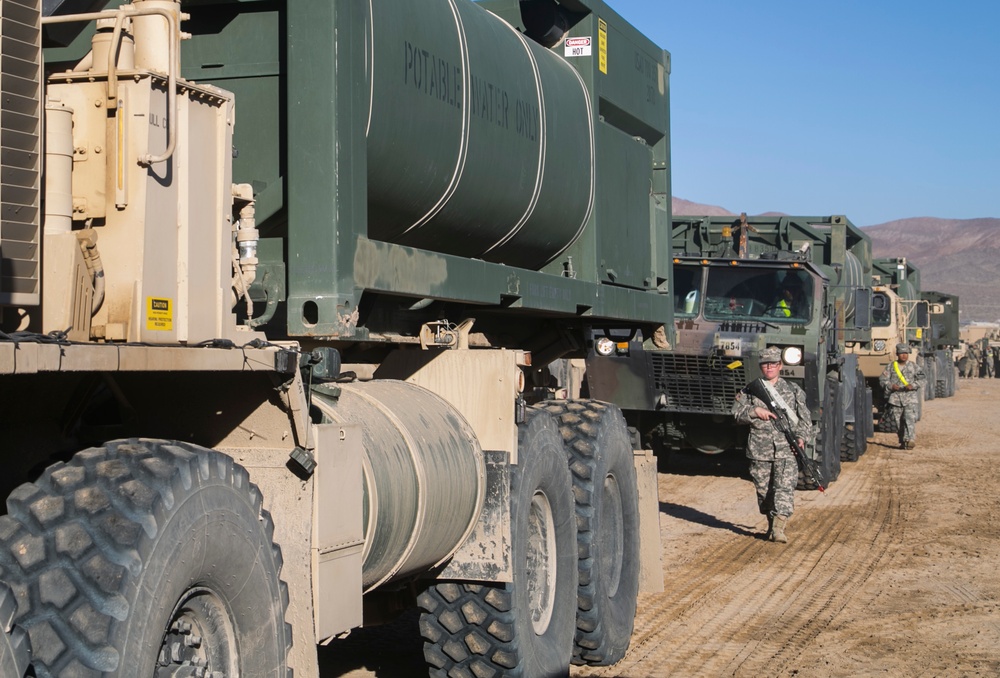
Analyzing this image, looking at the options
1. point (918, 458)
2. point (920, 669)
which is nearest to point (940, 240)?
point (918, 458)

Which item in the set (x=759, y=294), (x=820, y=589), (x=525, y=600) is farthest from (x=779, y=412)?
(x=525, y=600)

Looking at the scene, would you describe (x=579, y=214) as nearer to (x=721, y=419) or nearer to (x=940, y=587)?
(x=940, y=587)

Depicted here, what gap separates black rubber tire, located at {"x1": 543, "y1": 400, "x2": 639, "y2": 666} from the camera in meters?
6.68

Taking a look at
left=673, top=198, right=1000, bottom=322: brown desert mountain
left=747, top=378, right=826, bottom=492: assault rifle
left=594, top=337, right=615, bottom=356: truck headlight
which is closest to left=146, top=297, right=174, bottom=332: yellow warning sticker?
left=594, top=337, right=615, bottom=356: truck headlight

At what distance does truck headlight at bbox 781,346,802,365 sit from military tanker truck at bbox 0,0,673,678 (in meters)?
7.01

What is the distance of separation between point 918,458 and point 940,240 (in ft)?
573

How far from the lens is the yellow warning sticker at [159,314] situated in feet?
10.9

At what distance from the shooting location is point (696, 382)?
14.4m

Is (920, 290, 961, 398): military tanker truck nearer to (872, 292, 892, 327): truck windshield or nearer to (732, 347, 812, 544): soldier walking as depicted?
(872, 292, 892, 327): truck windshield

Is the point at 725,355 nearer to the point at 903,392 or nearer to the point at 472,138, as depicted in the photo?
the point at 903,392

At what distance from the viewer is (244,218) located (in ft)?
13.1

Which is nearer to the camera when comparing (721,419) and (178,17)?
(178,17)

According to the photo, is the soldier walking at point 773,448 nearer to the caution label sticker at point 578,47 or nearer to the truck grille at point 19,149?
the caution label sticker at point 578,47

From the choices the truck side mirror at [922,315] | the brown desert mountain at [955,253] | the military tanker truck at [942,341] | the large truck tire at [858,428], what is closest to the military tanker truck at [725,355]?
the large truck tire at [858,428]
